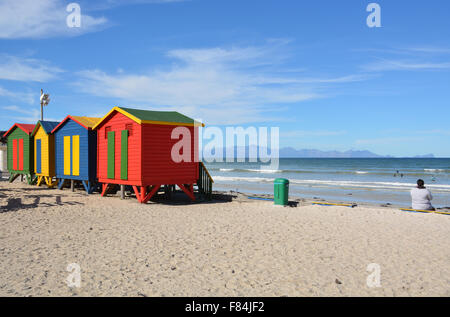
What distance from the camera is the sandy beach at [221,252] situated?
5.29 meters

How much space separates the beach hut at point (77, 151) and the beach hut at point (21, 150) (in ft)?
12.4

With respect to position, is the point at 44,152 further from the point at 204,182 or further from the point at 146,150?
the point at 204,182

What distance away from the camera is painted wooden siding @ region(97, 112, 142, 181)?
14055mm

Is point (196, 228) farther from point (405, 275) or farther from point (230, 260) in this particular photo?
point (405, 275)

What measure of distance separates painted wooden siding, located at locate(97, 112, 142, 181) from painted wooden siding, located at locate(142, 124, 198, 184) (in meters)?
0.26

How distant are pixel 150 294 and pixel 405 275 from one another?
13.1 feet

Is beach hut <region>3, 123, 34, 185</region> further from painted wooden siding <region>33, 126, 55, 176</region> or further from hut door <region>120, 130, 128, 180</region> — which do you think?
hut door <region>120, 130, 128, 180</region>

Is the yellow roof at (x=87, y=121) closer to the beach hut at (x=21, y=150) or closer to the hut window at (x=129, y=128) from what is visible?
the hut window at (x=129, y=128)

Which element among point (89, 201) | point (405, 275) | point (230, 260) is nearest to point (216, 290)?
point (230, 260)

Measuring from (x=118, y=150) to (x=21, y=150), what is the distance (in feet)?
41.1

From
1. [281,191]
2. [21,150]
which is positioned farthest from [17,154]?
[281,191]

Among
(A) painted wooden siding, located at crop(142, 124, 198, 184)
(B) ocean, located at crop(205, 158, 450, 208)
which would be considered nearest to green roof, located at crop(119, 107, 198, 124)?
(A) painted wooden siding, located at crop(142, 124, 198, 184)

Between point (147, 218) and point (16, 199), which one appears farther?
point (16, 199)

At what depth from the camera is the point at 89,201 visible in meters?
15.0
